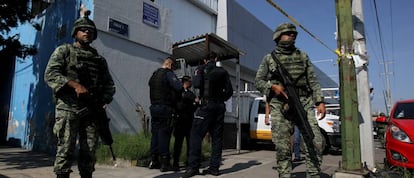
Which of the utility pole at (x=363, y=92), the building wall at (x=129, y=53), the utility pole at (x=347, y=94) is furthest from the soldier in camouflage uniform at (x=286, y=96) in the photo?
the building wall at (x=129, y=53)

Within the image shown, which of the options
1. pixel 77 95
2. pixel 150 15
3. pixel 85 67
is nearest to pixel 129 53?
pixel 150 15

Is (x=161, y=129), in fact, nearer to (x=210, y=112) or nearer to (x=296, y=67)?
(x=210, y=112)

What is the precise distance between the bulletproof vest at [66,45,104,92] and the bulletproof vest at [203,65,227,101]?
1.76m

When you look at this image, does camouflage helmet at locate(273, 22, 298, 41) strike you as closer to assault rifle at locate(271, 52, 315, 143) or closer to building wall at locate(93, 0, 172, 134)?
assault rifle at locate(271, 52, 315, 143)

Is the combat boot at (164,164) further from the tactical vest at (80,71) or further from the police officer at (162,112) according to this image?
the tactical vest at (80,71)

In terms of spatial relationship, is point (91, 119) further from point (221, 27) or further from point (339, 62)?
point (221, 27)

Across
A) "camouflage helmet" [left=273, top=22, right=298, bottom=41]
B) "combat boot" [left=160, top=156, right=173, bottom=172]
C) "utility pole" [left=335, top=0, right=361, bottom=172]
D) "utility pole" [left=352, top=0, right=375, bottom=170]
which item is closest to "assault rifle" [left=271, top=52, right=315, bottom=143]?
"camouflage helmet" [left=273, top=22, right=298, bottom=41]

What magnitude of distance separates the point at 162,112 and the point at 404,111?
4.26 metres

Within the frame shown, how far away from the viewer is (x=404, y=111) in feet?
17.8

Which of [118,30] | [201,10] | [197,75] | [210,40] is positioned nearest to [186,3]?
[201,10]

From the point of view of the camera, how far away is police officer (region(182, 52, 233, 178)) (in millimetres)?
4562

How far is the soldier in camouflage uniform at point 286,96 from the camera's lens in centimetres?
329

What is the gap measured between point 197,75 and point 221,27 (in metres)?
9.10

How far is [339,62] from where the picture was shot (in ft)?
13.5
